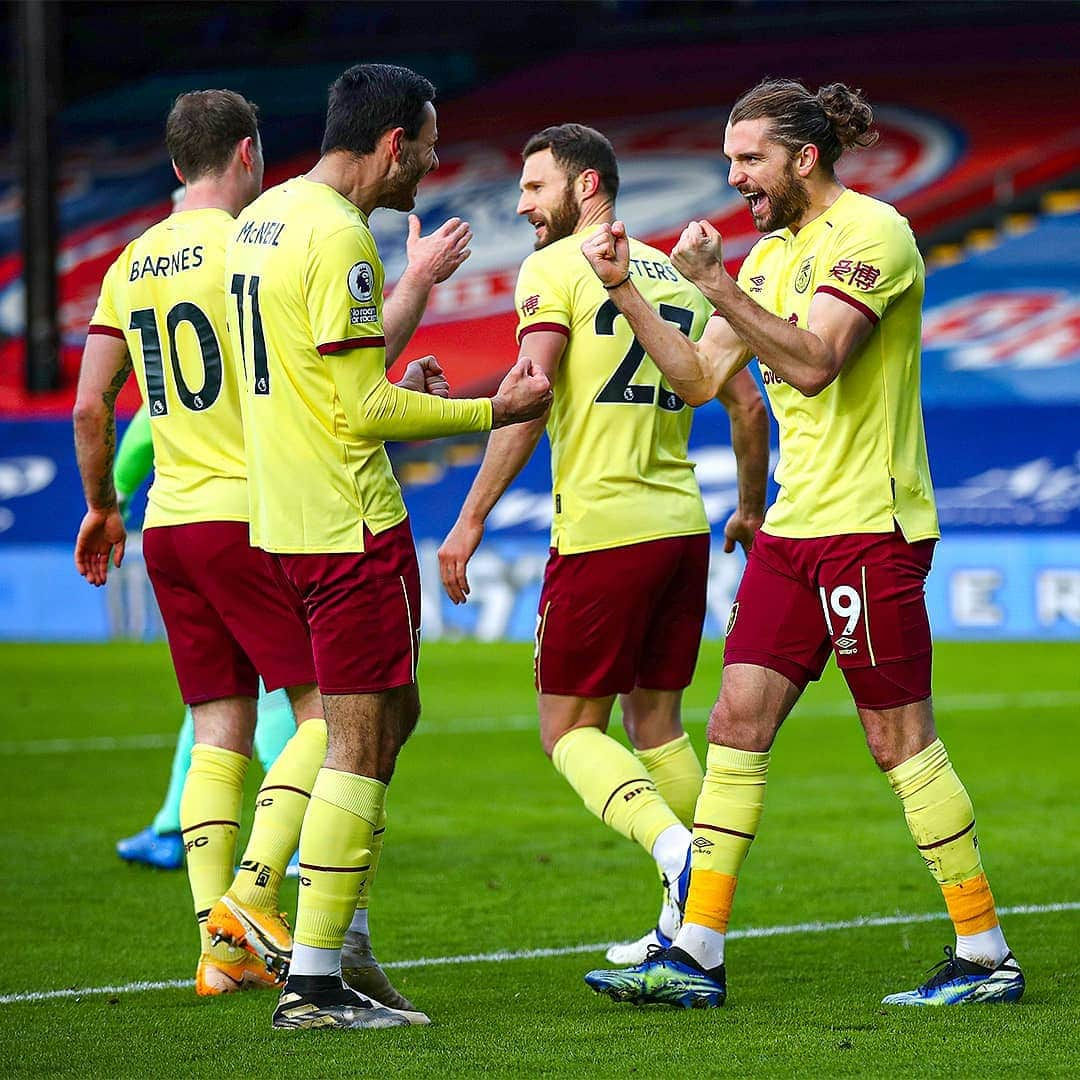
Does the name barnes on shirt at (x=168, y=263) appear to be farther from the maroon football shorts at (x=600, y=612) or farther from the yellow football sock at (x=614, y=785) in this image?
the yellow football sock at (x=614, y=785)

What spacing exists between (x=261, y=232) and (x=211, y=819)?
1.60 meters

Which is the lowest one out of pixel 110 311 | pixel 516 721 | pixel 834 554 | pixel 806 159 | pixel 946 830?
pixel 516 721

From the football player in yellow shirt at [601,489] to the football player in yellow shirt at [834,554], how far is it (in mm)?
576

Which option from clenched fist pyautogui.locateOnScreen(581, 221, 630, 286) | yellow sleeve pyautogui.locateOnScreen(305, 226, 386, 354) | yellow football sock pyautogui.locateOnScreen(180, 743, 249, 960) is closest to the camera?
yellow sleeve pyautogui.locateOnScreen(305, 226, 386, 354)

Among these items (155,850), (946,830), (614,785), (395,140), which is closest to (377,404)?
(395,140)

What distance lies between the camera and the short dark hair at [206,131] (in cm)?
495

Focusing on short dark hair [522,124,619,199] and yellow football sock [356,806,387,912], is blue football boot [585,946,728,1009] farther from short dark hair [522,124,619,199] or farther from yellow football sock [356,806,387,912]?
short dark hair [522,124,619,199]

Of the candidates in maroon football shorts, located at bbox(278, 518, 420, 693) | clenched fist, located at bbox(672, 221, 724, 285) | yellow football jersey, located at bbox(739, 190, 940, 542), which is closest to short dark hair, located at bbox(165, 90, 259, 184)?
maroon football shorts, located at bbox(278, 518, 420, 693)

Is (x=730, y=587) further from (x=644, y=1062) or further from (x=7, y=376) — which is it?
(x=644, y=1062)

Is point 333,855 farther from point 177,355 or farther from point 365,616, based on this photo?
point 177,355

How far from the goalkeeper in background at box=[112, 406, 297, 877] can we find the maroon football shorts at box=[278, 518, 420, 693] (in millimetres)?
1287

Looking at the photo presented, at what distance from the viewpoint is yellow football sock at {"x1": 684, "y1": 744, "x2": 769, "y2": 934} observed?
4.35m

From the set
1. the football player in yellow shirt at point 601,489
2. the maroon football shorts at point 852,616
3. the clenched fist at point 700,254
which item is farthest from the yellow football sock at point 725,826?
the clenched fist at point 700,254

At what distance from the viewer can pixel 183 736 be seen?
6508 mm
